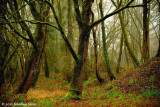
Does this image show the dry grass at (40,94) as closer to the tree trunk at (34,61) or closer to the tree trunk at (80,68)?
the tree trunk at (34,61)

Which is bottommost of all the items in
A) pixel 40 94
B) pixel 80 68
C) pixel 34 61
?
pixel 40 94

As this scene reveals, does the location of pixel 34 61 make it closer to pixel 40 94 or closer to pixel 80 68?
pixel 40 94

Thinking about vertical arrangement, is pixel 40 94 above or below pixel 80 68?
below

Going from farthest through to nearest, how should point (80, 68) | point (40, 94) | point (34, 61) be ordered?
point (40, 94) < point (34, 61) < point (80, 68)

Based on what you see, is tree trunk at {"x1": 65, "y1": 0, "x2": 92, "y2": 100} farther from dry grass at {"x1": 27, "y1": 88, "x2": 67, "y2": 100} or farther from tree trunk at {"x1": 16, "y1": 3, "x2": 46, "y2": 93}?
tree trunk at {"x1": 16, "y1": 3, "x2": 46, "y2": 93}

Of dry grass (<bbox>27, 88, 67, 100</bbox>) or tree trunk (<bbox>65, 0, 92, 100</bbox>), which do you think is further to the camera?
dry grass (<bbox>27, 88, 67, 100</bbox>)

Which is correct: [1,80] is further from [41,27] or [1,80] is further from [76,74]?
[41,27]

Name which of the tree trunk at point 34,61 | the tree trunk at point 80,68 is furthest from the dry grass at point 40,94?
the tree trunk at point 80,68

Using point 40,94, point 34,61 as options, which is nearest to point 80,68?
point 34,61

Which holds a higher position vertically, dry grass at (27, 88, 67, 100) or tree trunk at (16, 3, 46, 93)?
tree trunk at (16, 3, 46, 93)

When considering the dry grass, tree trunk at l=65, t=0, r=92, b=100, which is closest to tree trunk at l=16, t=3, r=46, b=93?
the dry grass

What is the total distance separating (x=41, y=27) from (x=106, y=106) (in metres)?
6.15

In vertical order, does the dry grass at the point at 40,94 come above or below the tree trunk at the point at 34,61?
below

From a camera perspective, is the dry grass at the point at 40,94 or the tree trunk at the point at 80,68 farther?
the dry grass at the point at 40,94
